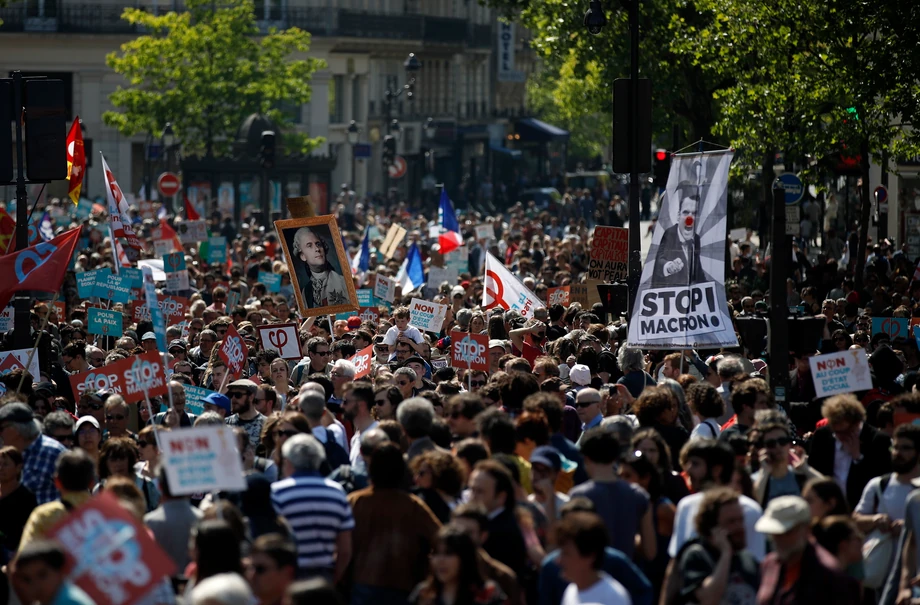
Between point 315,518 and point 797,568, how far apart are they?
7.35 ft

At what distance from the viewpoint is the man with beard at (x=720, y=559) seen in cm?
675

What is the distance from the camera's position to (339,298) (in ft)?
53.7

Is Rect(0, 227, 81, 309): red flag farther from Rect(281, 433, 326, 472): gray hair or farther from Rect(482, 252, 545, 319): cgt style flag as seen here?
Rect(281, 433, 326, 472): gray hair

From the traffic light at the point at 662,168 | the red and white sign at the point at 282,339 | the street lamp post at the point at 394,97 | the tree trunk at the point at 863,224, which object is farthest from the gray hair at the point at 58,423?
the street lamp post at the point at 394,97

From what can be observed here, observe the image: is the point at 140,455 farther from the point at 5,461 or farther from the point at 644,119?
the point at 644,119

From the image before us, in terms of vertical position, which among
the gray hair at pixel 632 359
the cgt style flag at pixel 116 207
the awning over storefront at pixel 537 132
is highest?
the awning over storefront at pixel 537 132

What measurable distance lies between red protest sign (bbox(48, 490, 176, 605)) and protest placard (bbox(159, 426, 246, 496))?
3.21 ft

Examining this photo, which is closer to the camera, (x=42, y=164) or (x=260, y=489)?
(x=260, y=489)

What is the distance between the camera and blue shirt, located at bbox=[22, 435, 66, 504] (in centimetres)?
940

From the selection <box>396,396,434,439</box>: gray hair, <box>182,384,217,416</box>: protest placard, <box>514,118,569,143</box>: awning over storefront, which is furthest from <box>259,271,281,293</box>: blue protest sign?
<box>514,118,569,143</box>: awning over storefront

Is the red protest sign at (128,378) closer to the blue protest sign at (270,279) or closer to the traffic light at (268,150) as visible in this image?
the blue protest sign at (270,279)

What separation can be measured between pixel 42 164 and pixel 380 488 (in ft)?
26.7

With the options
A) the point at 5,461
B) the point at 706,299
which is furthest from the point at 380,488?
the point at 706,299

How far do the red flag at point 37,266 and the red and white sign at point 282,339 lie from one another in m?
2.00
